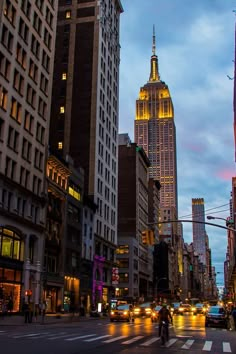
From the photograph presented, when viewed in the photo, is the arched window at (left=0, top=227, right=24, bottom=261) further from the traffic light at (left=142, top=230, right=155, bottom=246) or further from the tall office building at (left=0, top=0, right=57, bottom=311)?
the traffic light at (left=142, top=230, right=155, bottom=246)

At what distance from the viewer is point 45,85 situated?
208 feet

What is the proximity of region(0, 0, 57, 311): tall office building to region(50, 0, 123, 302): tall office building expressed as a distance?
77.1 feet

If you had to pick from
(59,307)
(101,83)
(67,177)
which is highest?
(101,83)

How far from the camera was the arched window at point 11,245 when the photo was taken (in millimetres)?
48594

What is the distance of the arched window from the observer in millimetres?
48594

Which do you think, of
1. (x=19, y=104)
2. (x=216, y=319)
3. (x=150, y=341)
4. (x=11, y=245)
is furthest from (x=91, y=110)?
(x=150, y=341)

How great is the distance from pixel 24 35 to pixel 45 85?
8115 millimetres

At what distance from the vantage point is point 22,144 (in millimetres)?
54688

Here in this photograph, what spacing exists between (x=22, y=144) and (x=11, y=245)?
1218 centimetres

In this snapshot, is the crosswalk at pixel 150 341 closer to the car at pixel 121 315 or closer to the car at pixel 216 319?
the car at pixel 216 319

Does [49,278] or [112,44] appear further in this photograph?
[112,44]

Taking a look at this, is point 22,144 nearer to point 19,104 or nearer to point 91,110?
point 19,104

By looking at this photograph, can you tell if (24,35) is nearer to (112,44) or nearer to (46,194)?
(46,194)

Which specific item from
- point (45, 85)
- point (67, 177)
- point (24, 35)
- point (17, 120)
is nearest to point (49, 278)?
point (67, 177)
